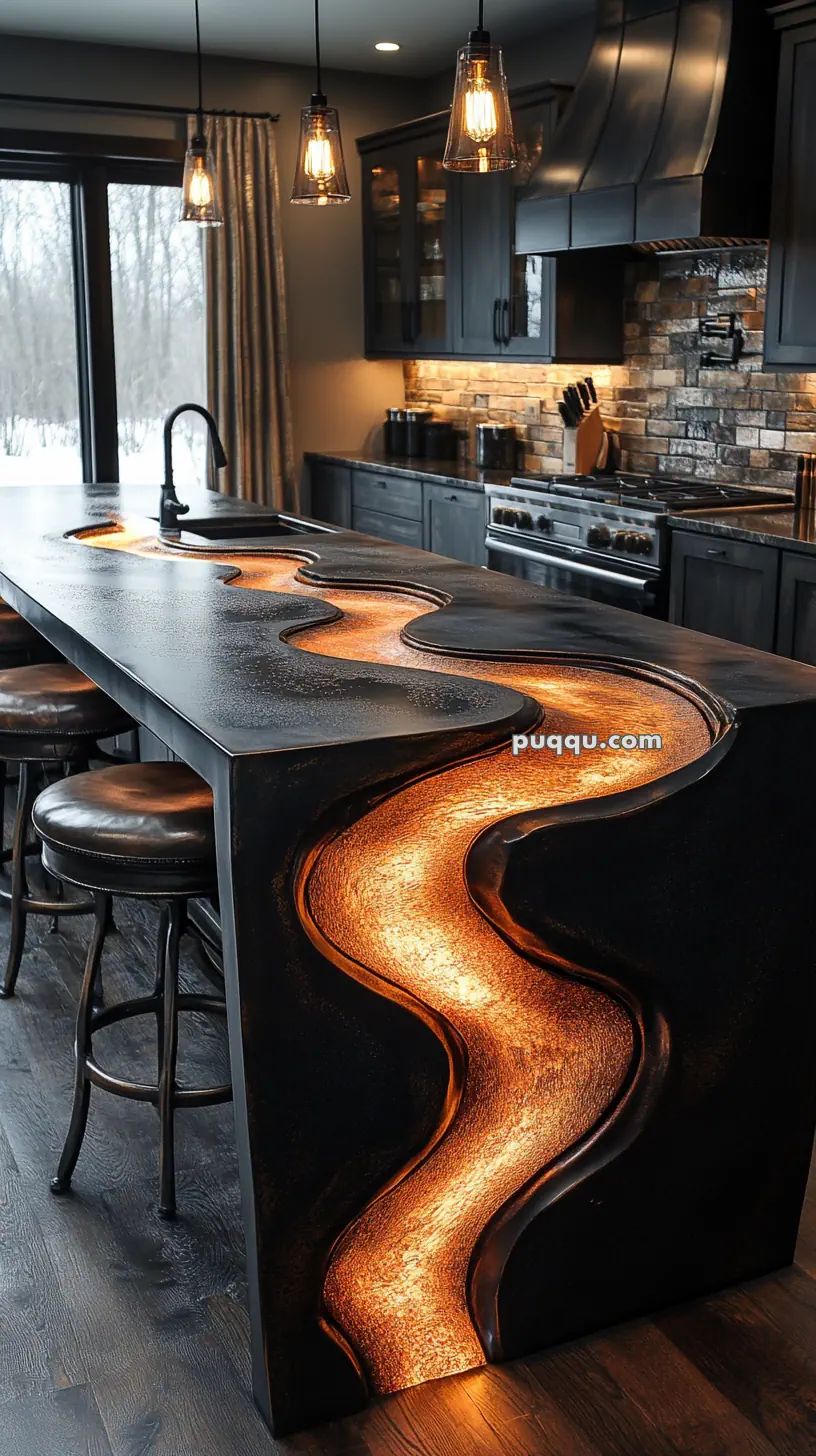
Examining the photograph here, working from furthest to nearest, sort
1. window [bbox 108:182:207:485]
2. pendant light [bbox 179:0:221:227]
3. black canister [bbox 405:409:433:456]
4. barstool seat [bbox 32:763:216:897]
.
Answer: black canister [bbox 405:409:433:456] → window [bbox 108:182:207:485] → pendant light [bbox 179:0:221:227] → barstool seat [bbox 32:763:216:897]

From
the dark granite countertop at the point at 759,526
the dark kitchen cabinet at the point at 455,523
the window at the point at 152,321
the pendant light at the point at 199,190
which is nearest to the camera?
the pendant light at the point at 199,190

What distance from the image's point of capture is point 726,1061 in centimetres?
203

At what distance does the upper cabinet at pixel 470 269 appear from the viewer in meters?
5.56

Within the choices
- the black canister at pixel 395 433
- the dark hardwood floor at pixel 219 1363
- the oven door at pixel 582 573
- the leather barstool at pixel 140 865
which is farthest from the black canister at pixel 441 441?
the dark hardwood floor at pixel 219 1363

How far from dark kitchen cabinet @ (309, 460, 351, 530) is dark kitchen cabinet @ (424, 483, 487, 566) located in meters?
0.82

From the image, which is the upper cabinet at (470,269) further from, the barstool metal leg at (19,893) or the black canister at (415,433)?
the barstool metal leg at (19,893)

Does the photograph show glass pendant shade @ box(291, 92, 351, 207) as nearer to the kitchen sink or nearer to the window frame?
the kitchen sink

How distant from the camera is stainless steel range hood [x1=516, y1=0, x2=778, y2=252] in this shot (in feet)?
14.4

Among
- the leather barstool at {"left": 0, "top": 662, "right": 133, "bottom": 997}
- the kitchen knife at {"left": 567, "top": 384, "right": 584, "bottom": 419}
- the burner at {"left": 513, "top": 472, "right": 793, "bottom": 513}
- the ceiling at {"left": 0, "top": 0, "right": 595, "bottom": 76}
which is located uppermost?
the ceiling at {"left": 0, "top": 0, "right": 595, "bottom": 76}

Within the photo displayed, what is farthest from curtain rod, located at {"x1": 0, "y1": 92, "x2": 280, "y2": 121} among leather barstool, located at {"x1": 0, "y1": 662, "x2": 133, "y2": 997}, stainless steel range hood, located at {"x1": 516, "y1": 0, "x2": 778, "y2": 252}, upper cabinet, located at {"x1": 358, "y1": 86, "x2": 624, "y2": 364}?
leather barstool, located at {"x1": 0, "y1": 662, "x2": 133, "y2": 997}

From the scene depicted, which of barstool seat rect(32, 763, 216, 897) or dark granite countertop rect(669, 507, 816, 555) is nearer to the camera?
barstool seat rect(32, 763, 216, 897)

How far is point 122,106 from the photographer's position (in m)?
6.23

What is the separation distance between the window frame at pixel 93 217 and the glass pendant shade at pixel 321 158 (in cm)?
331

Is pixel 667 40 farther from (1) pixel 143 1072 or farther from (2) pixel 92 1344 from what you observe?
(2) pixel 92 1344
